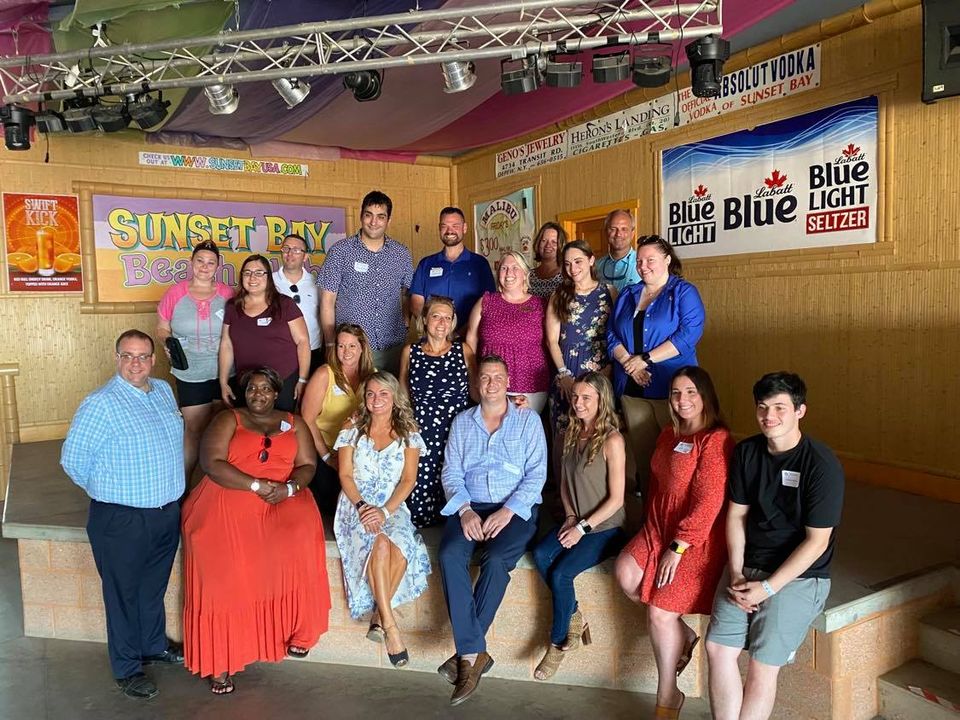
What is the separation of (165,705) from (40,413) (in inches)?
189

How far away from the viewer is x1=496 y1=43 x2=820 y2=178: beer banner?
4.86m

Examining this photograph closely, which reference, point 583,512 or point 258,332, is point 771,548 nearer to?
point 583,512

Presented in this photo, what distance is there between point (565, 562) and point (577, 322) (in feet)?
3.73

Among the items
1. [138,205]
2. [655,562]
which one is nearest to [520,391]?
[655,562]

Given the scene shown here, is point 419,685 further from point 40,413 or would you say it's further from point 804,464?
point 40,413

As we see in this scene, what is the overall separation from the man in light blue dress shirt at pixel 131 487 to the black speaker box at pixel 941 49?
13.0 feet

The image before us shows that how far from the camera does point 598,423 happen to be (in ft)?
9.72

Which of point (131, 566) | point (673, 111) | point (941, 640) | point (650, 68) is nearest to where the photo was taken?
point (941, 640)

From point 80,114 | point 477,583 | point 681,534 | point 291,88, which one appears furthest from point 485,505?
point 80,114

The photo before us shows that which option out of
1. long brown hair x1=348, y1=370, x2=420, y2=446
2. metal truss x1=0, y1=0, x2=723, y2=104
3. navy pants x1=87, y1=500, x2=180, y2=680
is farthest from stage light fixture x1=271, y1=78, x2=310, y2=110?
navy pants x1=87, y1=500, x2=180, y2=680

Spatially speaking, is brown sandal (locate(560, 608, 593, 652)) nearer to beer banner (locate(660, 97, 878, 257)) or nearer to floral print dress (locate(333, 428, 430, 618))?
floral print dress (locate(333, 428, 430, 618))

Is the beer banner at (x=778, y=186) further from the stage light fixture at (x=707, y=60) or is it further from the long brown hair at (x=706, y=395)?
the long brown hair at (x=706, y=395)

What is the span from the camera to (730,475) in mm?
2475

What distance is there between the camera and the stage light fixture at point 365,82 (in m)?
4.35
